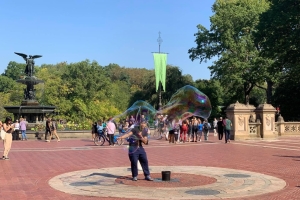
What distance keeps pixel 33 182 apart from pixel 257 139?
69.2ft

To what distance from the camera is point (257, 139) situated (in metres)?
28.0

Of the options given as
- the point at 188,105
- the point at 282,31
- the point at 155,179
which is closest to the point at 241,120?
the point at 282,31

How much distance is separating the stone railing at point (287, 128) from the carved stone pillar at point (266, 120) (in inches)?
139

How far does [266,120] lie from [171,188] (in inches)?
845

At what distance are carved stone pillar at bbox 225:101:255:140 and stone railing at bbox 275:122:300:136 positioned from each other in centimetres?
558

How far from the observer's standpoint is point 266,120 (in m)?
28.9

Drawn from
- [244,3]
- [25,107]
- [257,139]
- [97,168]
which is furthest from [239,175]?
[244,3]

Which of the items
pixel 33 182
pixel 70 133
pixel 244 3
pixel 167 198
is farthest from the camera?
pixel 244 3

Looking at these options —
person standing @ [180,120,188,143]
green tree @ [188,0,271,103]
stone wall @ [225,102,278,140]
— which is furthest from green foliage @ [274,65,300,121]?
person standing @ [180,120,188,143]

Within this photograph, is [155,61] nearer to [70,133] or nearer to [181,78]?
[70,133]

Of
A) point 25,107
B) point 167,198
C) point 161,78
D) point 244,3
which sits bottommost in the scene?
point 167,198

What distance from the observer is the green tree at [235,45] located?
141 feet

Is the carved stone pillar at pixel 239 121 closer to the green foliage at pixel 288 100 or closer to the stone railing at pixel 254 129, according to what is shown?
the stone railing at pixel 254 129

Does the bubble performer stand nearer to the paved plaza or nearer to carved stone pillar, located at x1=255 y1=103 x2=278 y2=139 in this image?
the paved plaza
